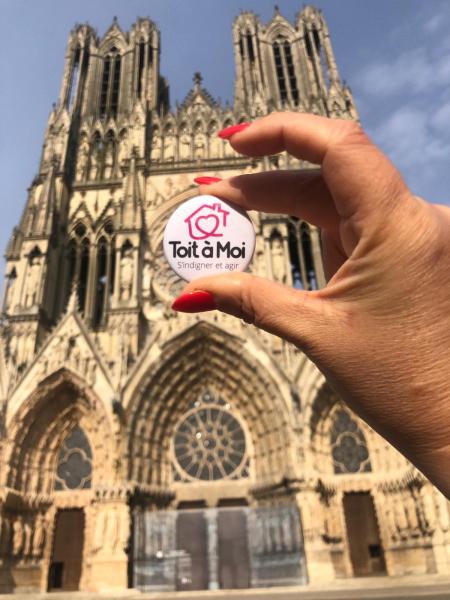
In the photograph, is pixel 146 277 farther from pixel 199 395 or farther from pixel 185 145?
pixel 185 145

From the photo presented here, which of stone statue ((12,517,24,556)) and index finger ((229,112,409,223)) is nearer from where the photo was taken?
index finger ((229,112,409,223))

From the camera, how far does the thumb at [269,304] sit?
147 centimetres

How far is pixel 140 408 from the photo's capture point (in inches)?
538

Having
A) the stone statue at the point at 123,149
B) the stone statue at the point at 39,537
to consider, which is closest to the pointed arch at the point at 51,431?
the stone statue at the point at 39,537

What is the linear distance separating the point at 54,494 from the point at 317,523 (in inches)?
300

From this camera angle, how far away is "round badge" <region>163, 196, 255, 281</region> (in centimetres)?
222

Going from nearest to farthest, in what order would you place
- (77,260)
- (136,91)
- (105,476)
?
1. (105,476)
2. (77,260)
3. (136,91)

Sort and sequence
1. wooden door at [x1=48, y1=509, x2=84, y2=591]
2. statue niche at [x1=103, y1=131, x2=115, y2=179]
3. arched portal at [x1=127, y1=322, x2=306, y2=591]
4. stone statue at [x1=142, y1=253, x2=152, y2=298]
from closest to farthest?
1. arched portal at [x1=127, y1=322, x2=306, y2=591]
2. wooden door at [x1=48, y1=509, x2=84, y2=591]
3. stone statue at [x1=142, y1=253, x2=152, y2=298]
4. statue niche at [x1=103, y1=131, x2=115, y2=179]

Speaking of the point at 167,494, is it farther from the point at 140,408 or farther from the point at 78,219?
the point at 78,219

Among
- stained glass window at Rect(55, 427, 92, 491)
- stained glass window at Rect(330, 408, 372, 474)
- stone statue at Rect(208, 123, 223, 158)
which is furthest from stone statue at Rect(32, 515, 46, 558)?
stone statue at Rect(208, 123, 223, 158)

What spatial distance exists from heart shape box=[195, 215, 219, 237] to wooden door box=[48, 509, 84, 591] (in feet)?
44.7

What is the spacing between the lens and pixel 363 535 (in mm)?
13211

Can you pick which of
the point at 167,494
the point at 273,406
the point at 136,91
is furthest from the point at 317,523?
the point at 136,91

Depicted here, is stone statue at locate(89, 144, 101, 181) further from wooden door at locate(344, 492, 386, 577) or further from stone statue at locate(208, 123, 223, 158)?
wooden door at locate(344, 492, 386, 577)
